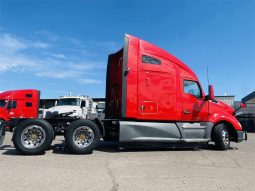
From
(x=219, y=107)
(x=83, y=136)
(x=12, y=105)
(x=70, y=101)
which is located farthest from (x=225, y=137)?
(x=12, y=105)

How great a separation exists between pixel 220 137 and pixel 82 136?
488 cm

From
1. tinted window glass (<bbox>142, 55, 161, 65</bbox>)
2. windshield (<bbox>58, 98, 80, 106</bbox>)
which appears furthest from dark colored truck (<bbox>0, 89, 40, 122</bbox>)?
tinted window glass (<bbox>142, 55, 161, 65</bbox>)

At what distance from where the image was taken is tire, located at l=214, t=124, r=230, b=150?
10250 millimetres

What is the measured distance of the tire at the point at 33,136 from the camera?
832 cm

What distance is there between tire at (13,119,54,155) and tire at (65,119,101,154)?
22.2 inches

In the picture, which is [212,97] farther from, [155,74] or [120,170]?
[120,170]

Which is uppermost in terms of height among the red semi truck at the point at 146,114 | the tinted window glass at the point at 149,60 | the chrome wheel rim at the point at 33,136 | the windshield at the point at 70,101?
the tinted window glass at the point at 149,60

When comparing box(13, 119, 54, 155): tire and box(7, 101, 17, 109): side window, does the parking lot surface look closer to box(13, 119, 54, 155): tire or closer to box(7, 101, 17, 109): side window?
box(13, 119, 54, 155): tire

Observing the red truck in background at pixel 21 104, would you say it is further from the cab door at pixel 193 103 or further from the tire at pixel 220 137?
the tire at pixel 220 137

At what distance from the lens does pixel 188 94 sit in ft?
33.2

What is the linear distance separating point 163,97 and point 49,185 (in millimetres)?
5524

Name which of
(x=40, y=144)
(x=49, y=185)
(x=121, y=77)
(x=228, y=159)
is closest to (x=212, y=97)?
(x=228, y=159)

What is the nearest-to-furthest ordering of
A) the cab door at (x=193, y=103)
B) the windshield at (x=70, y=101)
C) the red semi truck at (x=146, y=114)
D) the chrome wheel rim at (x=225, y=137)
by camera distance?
the red semi truck at (x=146, y=114) → the cab door at (x=193, y=103) → the chrome wheel rim at (x=225, y=137) → the windshield at (x=70, y=101)

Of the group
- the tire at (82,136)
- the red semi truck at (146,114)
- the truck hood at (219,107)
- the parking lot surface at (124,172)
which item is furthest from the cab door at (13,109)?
the truck hood at (219,107)
